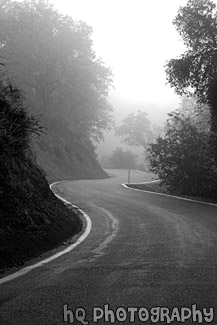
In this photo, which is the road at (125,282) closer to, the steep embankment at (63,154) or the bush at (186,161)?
the bush at (186,161)

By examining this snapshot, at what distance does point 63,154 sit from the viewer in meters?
36.5

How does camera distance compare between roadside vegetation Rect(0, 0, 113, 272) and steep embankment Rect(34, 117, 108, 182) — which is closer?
steep embankment Rect(34, 117, 108, 182)

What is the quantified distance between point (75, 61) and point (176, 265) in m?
34.4

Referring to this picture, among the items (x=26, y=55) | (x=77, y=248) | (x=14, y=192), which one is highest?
(x=26, y=55)

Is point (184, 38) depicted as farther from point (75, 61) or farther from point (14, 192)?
point (75, 61)

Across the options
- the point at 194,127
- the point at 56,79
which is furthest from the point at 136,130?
the point at 194,127

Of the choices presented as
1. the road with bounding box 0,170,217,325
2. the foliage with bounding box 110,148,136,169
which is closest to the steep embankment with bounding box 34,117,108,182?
the road with bounding box 0,170,217,325

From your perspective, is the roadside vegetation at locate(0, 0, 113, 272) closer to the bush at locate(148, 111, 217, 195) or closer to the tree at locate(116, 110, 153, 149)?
the bush at locate(148, 111, 217, 195)

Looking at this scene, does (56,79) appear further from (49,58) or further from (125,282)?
(125,282)

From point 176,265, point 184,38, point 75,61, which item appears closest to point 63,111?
point 75,61

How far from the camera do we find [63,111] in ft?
131

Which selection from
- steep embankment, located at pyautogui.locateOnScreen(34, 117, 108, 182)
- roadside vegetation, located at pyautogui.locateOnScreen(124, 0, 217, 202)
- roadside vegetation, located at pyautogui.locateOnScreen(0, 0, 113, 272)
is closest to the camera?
roadside vegetation, located at pyautogui.locateOnScreen(124, 0, 217, 202)

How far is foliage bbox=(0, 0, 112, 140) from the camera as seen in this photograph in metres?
34.8

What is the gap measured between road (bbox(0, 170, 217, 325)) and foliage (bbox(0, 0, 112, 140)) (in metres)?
28.1
